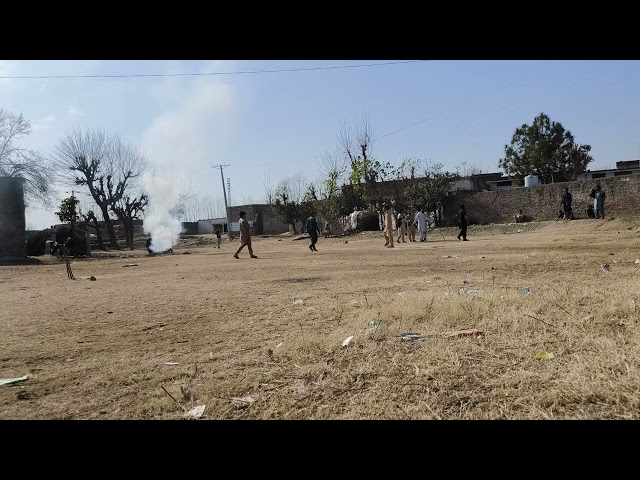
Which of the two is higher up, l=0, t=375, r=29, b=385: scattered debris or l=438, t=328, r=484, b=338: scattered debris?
l=0, t=375, r=29, b=385: scattered debris

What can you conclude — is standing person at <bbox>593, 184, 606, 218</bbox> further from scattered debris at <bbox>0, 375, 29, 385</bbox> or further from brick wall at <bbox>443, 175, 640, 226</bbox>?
scattered debris at <bbox>0, 375, 29, 385</bbox>

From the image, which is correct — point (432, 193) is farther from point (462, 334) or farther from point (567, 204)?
point (462, 334)

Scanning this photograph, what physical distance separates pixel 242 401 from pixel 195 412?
30 centimetres

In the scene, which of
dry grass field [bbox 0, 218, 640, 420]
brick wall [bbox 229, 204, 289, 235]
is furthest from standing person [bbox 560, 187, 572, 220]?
brick wall [bbox 229, 204, 289, 235]

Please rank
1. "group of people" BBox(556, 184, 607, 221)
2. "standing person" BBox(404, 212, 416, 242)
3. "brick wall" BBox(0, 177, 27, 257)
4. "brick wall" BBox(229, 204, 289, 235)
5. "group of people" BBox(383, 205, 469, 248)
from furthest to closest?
1. "brick wall" BBox(229, 204, 289, 235)
2. "brick wall" BBox(0, 177, 27, 257)
3. "standing person" BBox(404, 212, 416, 242)
4. "group of people" BBox(556, 184, 607, 221)
5. "group of people" BBox(383, 205, 469, 248)

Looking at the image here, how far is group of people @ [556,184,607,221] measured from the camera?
860 inches

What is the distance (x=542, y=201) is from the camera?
26906 millimetres

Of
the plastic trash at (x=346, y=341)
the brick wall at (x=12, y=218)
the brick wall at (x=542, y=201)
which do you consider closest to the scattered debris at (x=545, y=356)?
the plastic trash at (x=346, y=341)

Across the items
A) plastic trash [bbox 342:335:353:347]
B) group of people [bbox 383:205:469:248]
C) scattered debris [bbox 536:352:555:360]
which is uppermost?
group of people [bbox 383:205:469:248]

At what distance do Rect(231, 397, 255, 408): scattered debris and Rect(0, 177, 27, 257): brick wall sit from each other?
2648cm

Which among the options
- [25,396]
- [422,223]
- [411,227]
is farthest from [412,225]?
[25,396]
